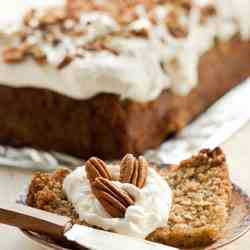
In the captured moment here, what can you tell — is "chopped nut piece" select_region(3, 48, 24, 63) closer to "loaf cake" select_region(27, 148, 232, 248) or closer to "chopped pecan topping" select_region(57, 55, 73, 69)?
"chopped pecan topping" select_region(57, 55, 73, 69)

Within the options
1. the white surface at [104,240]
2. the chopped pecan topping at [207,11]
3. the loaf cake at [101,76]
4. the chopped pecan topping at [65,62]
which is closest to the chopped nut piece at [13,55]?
the loaf cake at [101,76]

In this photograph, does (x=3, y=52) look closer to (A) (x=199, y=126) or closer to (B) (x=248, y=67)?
(A) (x=199, y=126)

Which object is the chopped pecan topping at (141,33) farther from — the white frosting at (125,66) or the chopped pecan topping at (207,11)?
the chopped pecan topping at (207,11)

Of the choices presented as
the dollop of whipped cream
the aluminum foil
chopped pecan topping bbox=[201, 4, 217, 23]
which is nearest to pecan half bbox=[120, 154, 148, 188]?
the dollop of whipped cream

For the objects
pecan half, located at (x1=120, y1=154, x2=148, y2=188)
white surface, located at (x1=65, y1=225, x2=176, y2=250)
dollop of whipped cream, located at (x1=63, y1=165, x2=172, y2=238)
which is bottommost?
white surface, located at (x1=65, y1=225, x2=176, y2=250)

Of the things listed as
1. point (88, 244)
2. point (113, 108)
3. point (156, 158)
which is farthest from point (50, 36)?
point (88, 244)

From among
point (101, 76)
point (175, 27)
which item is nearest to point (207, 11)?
point (175, 27)
